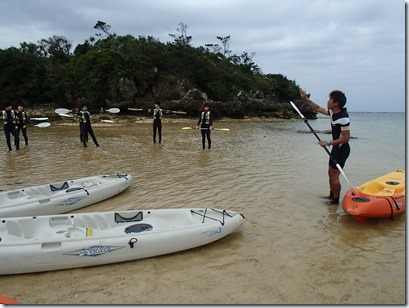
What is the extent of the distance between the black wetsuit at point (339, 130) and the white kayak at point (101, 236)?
2.36 m

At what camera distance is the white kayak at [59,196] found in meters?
4.75

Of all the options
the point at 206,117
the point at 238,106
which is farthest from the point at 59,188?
the point at 238,106

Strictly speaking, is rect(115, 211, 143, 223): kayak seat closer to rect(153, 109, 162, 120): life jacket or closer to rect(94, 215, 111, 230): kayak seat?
rect(94, 215, 111, 230): kayak seat

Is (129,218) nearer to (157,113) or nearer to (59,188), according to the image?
(59,188)

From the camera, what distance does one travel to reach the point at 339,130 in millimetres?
5113

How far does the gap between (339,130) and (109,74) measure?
35265 mm

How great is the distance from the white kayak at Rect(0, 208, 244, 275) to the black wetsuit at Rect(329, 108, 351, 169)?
236 cm

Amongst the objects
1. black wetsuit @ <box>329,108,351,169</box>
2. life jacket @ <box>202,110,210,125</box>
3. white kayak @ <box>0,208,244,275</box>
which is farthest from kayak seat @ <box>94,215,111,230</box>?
life jacket @ <box>202,110,210,125</box>

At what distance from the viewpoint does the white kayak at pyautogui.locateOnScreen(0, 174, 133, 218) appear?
4.75 metres

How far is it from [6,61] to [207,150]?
4150 cm

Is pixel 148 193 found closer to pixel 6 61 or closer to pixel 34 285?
pixel 34 285

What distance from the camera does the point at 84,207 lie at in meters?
5.45

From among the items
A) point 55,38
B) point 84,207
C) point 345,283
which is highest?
point 55,38

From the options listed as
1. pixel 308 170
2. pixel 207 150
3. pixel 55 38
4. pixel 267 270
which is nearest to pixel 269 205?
pixel 267 270
